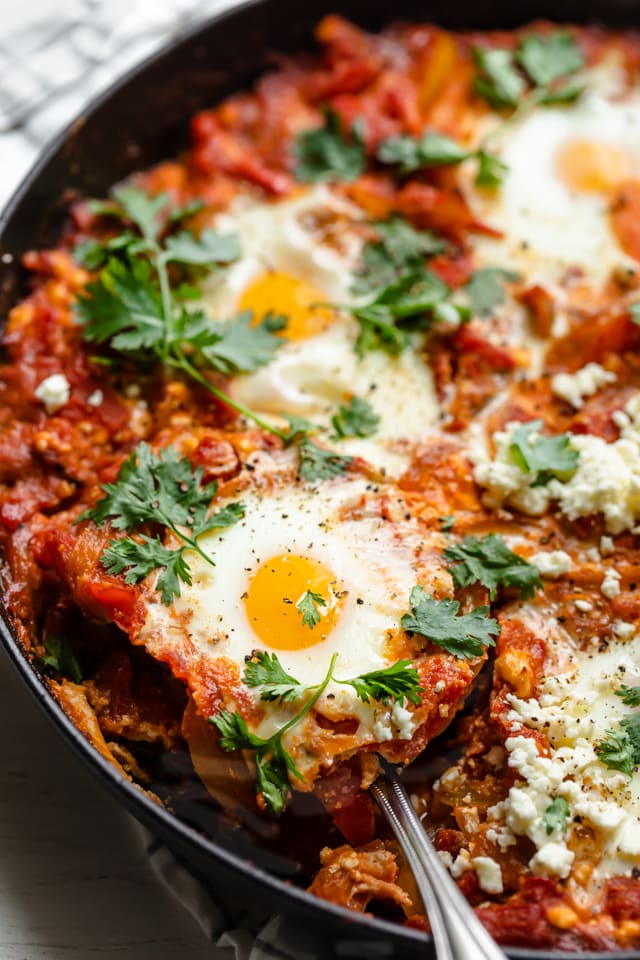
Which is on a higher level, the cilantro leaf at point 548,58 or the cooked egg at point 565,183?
the cilantro leaf at point 548,58

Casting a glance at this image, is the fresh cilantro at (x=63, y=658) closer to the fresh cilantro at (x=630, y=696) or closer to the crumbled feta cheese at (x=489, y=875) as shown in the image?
the crumbled feta cheese at (x=489, y=875)

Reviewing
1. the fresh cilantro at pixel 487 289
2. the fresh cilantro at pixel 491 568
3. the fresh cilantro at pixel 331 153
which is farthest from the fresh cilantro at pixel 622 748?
the fresh cilantro at pixel 331 153

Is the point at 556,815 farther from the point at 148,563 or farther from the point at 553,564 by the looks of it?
the point at 148,563

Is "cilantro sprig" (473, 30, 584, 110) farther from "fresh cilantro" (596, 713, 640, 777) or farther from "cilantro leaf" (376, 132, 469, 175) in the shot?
"fresh cilantro" (596, 713, 640, 777)

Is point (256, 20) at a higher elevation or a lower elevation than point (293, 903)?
higher

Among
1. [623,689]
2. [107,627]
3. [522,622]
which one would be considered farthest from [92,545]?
[623,689]

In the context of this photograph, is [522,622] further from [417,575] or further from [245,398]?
[245,398]

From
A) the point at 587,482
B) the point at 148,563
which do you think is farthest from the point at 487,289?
the point at 148,563
